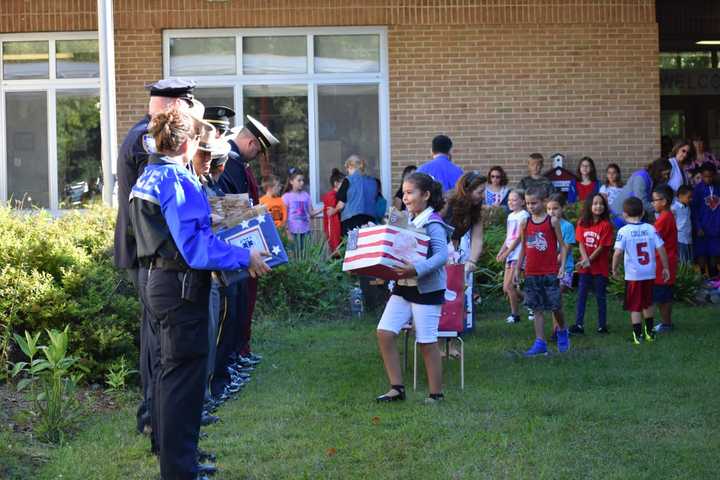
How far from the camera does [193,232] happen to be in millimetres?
5309

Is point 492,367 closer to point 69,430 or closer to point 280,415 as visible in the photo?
point 280,415

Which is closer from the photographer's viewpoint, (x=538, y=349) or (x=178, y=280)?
(x=178, y=280)

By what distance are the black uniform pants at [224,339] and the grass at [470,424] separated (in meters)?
0.24

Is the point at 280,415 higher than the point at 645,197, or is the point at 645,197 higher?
the point at 645,197

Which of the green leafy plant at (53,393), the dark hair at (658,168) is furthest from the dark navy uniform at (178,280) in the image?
the dark hair at (658,168)

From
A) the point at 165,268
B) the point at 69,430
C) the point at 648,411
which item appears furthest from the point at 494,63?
the point at 165,268

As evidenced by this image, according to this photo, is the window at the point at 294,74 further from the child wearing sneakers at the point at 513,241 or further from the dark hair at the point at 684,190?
the child wearing sneakers at the point at 513,241

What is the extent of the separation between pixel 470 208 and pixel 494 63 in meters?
6.97

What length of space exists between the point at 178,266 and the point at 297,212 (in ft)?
34.3

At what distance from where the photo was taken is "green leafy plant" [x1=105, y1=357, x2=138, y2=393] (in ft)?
27.3

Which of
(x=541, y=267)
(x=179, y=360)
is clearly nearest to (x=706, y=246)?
(x=541, y=267)

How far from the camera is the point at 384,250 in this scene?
7.63 m

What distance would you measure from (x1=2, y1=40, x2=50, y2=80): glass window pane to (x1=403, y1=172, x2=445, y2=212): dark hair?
34.1ft

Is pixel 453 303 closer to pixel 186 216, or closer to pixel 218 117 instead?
pixel 218 117
